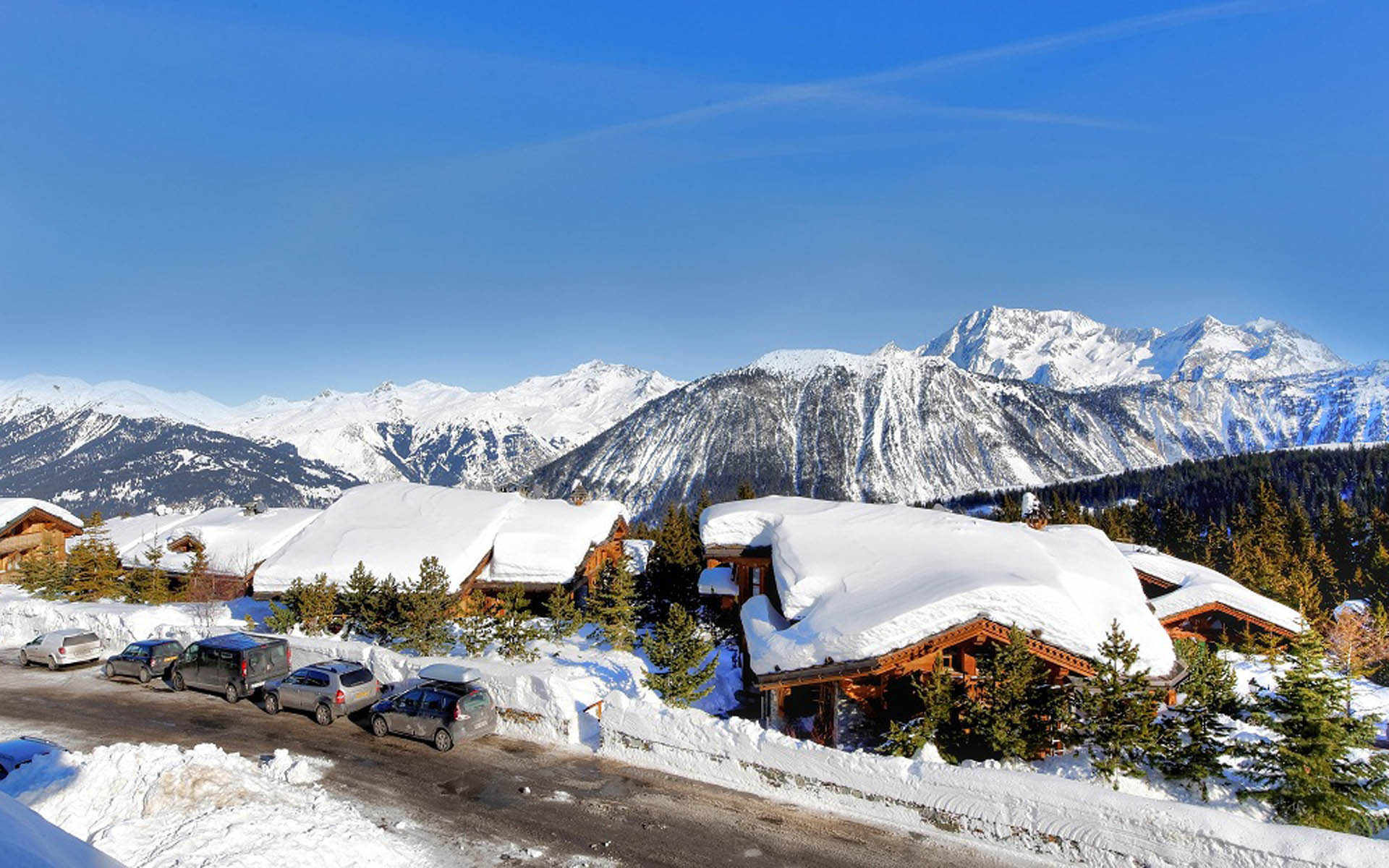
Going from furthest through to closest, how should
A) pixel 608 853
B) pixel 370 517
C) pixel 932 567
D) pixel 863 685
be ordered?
pixel 370 517, pixel 932 567, pixel 863 685, pixel 608 853

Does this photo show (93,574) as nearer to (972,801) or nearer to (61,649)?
(61,649)

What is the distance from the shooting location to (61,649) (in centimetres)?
3019

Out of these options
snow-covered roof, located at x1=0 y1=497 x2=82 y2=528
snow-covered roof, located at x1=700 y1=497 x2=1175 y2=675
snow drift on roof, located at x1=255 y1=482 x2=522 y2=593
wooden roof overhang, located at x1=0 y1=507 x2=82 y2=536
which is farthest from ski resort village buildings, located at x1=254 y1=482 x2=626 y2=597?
wooden roof overhang, located at x1=0 y1=507 x2=82 y2=536

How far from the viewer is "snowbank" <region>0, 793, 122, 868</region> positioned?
3.38 metres

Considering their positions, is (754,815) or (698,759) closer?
(754,815)

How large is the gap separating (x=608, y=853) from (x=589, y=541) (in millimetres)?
31709

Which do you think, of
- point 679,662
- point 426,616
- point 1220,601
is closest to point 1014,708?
point 679,662

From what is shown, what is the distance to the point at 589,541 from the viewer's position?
4628cm

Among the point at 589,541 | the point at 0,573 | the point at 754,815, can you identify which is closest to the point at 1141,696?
the point at 754,815

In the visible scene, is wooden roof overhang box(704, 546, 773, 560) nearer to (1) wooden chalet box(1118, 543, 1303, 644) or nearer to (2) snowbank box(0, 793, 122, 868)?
(1) wooden chalet box(1118, 543, 1303, 644)

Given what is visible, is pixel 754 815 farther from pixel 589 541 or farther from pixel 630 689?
pixel 589 541

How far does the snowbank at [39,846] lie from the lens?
133 inches

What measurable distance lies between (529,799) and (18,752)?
1172 centimetres

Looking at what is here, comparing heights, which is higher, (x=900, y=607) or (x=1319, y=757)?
(x=900, y=607)
